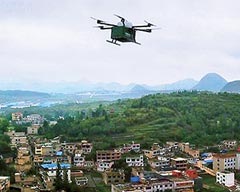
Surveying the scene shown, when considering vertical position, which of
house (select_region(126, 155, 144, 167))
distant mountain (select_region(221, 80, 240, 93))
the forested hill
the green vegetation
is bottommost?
the green vegetation

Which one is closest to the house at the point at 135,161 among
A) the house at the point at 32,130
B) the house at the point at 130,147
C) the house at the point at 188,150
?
the house at the point at 130,147

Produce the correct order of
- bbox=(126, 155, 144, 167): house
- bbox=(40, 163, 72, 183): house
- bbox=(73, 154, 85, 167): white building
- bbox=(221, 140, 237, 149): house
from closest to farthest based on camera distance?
bbox=(40, 163, 72, 183): house < bbox=(126, 155, 144, 167): house < bbox=(73, 154, 85, 167): white building < bbox=(221, 140, 237, 149): house

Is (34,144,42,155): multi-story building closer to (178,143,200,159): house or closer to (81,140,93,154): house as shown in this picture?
(81,140,93,154): house

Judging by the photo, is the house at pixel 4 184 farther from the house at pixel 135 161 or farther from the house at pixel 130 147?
the house at pixel 130 147

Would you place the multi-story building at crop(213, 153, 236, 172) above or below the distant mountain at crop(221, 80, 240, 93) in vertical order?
below

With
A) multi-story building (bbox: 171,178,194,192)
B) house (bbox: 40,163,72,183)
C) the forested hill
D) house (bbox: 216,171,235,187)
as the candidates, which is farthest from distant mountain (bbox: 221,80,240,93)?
multi-story building (bbox: 171,178,194,192)

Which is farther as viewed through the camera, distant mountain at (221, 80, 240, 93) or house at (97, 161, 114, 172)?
distant mountain at (221, 80, 240, 93)

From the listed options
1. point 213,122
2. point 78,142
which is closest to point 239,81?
point 213,122

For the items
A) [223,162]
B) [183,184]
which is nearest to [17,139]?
[223,162]
